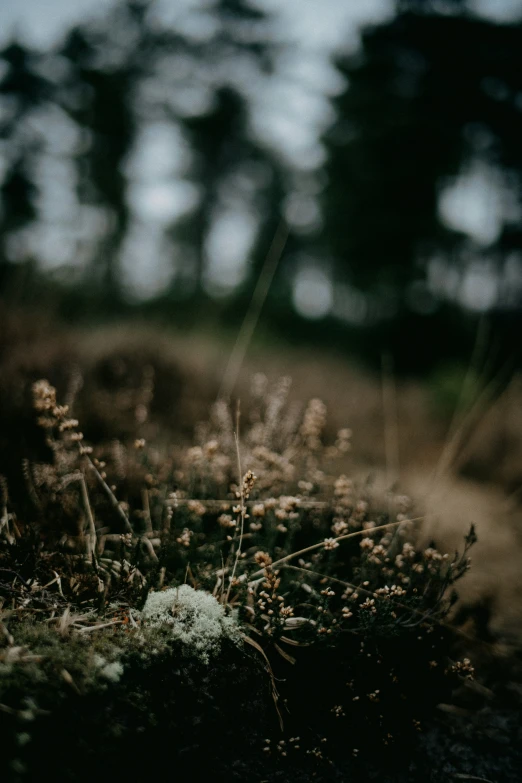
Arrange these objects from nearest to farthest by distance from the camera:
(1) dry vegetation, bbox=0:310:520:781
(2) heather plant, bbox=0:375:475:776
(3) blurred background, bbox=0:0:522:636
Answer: (1) dry vegetation, bbox=0:310:520:781 → (2) heather plant, bbox=0:375:475:776 → (3) blurred background, bbox=0:0:522:636

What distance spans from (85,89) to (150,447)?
54.3ft

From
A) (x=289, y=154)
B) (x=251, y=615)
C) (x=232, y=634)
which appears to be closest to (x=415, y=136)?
(x=289, y=154)

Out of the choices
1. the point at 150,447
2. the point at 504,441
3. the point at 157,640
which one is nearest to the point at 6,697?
the point at 157,640

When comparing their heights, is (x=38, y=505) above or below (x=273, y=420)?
below

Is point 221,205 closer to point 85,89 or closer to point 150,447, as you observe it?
point 85,89

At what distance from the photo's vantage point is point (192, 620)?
5.02 feet

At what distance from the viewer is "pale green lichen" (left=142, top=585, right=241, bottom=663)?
4.85ft

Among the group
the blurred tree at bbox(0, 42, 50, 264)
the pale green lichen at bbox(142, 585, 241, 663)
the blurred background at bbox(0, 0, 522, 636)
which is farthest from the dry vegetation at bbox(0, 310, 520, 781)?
the blurred tree at bbox(0, 42, 50, 264)

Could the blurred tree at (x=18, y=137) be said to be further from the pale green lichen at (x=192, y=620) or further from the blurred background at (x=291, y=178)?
the pale green lichen at (x=192, y=620)

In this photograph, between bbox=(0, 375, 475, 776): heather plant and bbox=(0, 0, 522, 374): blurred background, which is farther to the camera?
bbox=(0, 0, 522, 374): blurred background

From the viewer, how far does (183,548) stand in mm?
1913

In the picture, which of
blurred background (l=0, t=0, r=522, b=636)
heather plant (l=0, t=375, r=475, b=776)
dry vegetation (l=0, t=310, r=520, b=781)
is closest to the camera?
dry vegetation (l=0, t=310, r=520, b=781)

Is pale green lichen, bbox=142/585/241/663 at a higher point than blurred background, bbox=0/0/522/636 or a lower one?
lower

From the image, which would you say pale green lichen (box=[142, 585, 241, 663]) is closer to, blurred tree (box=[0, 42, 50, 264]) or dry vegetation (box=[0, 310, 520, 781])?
dry vegetation (box=[0, 310, 520, 781])
